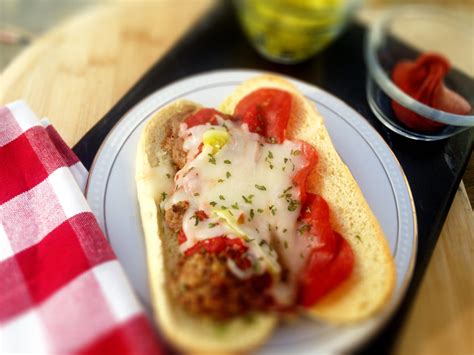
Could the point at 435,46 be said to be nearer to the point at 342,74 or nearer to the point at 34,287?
the point at 342,74

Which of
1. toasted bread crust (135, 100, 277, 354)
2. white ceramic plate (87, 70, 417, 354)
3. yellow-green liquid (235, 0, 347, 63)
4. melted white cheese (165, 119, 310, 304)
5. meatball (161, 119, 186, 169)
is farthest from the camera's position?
yellow-green liquid (235, 0, 347, 63)

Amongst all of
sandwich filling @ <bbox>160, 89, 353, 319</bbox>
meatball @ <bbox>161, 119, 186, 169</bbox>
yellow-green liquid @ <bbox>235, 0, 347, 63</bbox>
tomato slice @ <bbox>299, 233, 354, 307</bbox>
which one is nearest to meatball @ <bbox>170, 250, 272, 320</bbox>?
sandwich filling @ <bbox>160, 89, 353, 319</bbox>

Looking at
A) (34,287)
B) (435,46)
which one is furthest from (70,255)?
(435,46)

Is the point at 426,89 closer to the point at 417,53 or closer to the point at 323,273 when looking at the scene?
the point at 417,53

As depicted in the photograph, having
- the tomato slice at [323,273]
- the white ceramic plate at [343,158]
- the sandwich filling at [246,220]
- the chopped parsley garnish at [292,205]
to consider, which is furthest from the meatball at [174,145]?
the tomato slice at [323,273]

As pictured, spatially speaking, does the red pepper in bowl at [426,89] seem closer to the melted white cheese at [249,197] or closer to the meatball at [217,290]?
the melted white cheese at [249,197]

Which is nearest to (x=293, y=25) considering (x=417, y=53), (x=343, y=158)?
(x=417, y=53)

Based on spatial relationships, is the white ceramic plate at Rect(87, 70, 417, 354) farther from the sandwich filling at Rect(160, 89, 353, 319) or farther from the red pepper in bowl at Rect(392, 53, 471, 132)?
the red pepper in bowl at Rect(392, 53, 471, 132)
